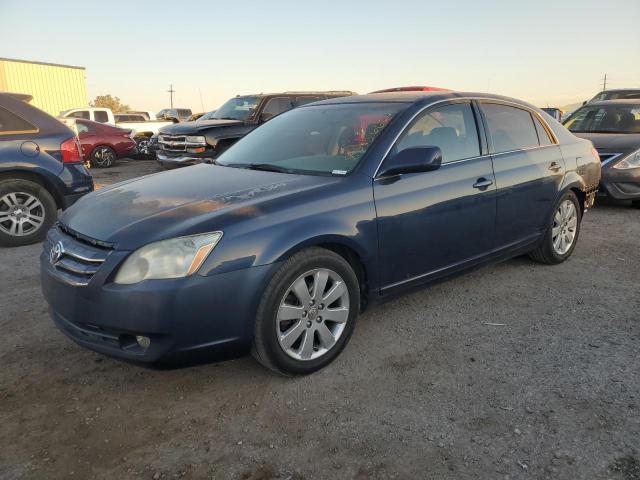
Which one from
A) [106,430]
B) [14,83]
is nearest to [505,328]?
[106,430]

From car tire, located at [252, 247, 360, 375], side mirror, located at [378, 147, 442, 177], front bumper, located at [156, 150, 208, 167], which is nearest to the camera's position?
car tire, located at [252, 247, 360, 375]

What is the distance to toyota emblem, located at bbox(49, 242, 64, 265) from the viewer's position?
112 inches

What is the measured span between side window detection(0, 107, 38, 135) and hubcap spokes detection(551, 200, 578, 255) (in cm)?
559

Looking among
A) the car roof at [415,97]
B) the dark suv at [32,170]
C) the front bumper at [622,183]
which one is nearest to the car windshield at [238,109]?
the dark suv at [32,170]

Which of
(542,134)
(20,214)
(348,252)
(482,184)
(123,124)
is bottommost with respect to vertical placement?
(348,252)

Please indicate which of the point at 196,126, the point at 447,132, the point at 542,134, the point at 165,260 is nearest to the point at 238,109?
the point at 196,126

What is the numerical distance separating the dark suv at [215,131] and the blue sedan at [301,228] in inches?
212

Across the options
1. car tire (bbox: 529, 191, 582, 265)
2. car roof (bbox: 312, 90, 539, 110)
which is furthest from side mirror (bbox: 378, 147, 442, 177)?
car tire (bbox: 529, 191, 582, 265)

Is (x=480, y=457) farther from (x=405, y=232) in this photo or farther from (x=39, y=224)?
(x=39, y=224)

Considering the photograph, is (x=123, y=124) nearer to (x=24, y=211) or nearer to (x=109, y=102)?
(x=24, y=211)

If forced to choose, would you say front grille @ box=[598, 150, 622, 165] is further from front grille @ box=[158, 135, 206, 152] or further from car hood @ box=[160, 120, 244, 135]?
front grille @ box=[158, 135, 206, 152]

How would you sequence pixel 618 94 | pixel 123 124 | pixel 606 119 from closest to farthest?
1. pixel 606 119
2. pixel 618 94
3. pixel 123 124

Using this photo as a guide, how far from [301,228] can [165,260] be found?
73cm

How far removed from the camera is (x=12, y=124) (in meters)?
5.77
